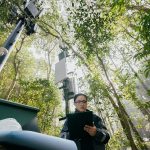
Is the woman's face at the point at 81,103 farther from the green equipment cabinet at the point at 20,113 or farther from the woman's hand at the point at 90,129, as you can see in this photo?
the green equipment cabinet at the point at 20,113

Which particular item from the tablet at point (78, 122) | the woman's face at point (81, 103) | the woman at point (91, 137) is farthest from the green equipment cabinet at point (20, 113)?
the woman's face at point (81, 103)

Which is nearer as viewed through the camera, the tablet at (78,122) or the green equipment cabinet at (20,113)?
the green equipment cabinet at (20,113)

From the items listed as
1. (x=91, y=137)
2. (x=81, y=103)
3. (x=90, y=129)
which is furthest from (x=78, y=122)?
(x=81, y=103)

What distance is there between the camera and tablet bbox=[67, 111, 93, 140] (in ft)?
11.1

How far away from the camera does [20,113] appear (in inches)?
72.5

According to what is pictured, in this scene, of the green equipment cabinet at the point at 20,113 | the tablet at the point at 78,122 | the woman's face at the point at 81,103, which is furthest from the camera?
the woman's face at the point at 81,103

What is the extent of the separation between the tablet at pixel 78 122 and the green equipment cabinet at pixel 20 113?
1.52 m

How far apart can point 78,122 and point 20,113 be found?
5.45 ft

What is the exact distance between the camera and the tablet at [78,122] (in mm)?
3388

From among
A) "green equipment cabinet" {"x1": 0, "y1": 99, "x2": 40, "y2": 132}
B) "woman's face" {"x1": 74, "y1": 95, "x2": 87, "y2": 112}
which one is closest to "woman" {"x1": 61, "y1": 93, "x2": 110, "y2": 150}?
"woman's face" {"x1": 74, "y1": 95, "x2": 87, "y2": 112}

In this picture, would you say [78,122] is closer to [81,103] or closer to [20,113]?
[81,103]

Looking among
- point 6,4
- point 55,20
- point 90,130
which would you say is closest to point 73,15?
point 6,4

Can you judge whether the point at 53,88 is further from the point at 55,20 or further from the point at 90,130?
the point at 90,130

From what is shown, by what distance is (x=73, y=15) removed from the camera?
13070 millimetres
